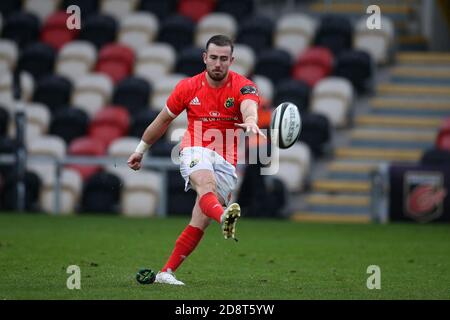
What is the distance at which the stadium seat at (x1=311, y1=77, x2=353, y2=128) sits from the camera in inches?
828

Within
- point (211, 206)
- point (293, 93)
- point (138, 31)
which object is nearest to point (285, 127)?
point (211, 206)

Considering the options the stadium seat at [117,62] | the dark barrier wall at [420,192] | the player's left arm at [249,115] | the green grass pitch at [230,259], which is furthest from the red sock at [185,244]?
the stadium seat at [117,62]

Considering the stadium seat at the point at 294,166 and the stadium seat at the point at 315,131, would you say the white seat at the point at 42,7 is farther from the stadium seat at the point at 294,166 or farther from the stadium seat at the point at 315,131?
the stadium seat at the point at 294,166

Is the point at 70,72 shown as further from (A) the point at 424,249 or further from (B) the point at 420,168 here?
(A) the point at 424,249

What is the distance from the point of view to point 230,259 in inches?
488

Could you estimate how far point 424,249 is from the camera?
13.8 metres

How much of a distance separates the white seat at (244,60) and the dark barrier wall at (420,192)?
4372 mm

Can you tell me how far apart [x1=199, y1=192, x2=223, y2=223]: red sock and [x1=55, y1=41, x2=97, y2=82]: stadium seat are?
1416cm

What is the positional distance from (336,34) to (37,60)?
5.97 meters

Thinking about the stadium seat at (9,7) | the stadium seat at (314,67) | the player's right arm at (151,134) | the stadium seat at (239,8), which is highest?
the stadium seat at (9,7)

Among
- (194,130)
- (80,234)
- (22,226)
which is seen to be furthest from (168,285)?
(22,226)

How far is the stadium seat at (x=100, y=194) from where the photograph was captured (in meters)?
20.0

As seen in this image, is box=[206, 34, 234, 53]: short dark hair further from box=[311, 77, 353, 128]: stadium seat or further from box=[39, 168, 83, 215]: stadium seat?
box=[311, 77, 353, 128]: stadium seat
